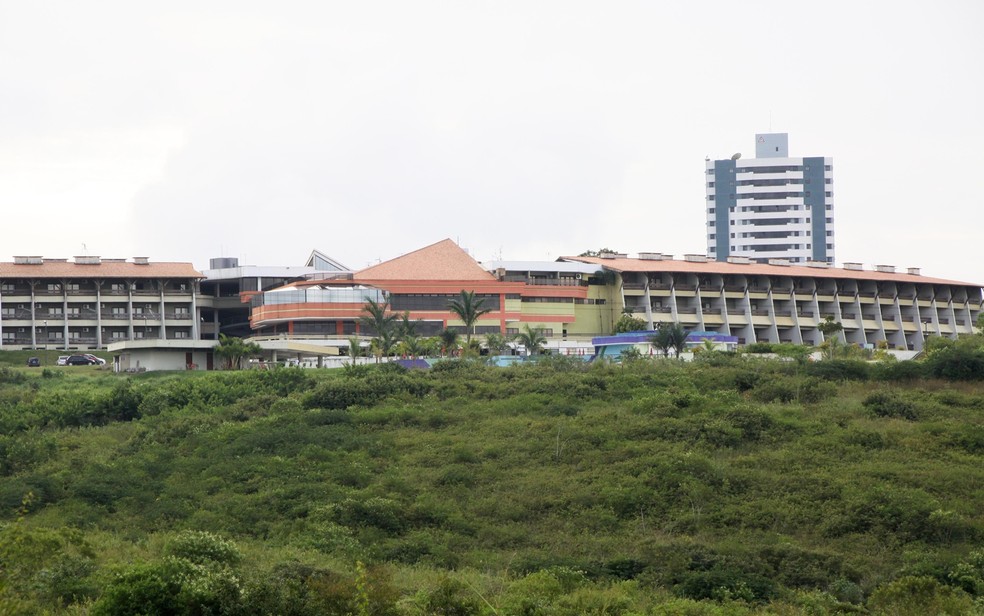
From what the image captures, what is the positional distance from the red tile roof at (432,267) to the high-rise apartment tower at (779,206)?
8061 cm

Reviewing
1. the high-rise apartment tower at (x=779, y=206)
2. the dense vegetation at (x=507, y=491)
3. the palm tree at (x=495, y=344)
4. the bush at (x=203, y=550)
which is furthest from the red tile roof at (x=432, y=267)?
the high-rise apartment tower at (x=779, y=206)

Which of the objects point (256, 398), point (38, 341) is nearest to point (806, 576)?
point (256, 398)

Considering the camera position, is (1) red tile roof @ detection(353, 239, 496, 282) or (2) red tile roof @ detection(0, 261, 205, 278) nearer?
(1) red tile roof @ detection(353, 239, 496, 282)

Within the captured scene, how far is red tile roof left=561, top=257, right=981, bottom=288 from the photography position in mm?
113750

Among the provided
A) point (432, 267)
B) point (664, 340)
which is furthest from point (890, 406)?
point (432, 267)

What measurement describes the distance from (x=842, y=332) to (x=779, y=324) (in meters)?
6.46

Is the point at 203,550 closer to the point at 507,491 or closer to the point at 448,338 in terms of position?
the point at 507,491

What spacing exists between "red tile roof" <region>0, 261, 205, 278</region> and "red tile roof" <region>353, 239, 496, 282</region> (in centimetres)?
2464

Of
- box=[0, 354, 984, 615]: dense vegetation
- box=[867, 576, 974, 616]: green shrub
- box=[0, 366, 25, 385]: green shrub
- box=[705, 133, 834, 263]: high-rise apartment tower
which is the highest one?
box=[705, 133, 834, 263]: high-rise apartment tower

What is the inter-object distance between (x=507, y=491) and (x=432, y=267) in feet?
211

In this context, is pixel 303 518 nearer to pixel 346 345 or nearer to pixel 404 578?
pixel 404 578

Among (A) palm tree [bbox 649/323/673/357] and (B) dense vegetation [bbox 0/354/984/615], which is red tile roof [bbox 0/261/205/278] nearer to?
(B) dense vegetation [bbox 0/354/984/615]

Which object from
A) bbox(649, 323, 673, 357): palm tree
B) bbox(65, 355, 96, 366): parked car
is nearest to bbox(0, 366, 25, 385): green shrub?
bbox(65, 355, 96, 366): parked car

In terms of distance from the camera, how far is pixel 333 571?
Result: 95.9 feet
